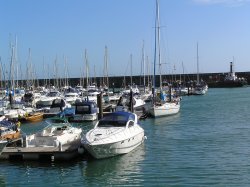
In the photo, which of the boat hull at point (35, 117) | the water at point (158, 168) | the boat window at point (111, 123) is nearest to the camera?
the water at point (158, 168)

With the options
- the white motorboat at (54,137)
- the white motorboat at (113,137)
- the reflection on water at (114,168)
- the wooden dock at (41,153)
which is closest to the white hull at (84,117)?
the white motorboat at (113,137)

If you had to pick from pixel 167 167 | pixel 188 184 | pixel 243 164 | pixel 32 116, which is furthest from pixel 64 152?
pixel 32 116

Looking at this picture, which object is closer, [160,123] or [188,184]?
[188,184]

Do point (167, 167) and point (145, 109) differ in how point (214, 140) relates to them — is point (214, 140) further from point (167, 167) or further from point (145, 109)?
point (145, 109)

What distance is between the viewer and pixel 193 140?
1336 inches

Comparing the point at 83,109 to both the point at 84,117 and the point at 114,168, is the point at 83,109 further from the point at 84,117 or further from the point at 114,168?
the point at 114,168

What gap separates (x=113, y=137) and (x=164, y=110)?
25.8 m

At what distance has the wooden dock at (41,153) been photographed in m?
26.5

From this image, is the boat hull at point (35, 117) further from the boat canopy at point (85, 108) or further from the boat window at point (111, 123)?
the boat window at point (111, 123)

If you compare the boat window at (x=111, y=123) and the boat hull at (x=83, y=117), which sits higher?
the boat window at (x=111, y=123)

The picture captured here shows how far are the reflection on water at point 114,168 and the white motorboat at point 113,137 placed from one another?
45 centimetres

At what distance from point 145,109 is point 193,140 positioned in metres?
19.6

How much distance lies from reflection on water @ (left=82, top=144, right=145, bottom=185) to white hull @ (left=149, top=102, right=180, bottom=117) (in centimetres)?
2231

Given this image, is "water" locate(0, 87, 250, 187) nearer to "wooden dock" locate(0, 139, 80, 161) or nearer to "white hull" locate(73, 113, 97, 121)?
"wooden dock" locate(0, 139, 80, 161)
